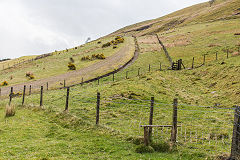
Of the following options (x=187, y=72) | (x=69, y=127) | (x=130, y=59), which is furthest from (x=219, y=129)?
(x=130, y=59)

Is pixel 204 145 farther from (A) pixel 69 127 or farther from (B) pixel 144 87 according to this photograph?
(B) pixel 144 87

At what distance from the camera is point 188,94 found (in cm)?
2411

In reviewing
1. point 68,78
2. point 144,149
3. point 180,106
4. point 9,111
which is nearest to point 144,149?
point 144,149

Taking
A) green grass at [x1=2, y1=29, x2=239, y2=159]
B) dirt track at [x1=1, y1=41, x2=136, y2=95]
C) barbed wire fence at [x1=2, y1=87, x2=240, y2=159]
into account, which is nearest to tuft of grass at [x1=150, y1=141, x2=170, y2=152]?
barbed wire fence at [x1=2, y1=87, x2=240, y2=159]

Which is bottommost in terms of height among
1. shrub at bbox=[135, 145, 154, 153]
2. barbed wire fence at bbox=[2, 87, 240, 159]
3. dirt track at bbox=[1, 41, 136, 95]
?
shrub at bbox=[135, 145, 154, 153]

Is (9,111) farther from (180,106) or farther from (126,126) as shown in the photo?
(180,106)

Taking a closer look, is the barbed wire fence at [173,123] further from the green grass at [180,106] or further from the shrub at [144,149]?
the shrub at [144,149]

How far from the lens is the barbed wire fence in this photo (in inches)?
374

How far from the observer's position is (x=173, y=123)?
9.88 metres

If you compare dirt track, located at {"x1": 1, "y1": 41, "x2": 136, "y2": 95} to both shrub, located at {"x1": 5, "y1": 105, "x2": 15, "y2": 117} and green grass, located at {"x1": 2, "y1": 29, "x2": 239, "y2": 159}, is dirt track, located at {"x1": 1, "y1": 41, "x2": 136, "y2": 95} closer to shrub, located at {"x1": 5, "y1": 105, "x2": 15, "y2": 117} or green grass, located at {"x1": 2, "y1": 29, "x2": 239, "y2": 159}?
green grass, located at {"x1": 2, "y1": 29, "x2": 239, "y2": 159}

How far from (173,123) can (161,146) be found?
1.27m

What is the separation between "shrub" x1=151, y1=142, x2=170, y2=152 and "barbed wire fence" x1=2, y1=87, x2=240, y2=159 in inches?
13.0

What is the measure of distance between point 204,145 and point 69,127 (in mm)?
8215

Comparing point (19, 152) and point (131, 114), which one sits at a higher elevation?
point (131, 114)
